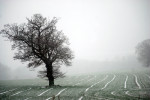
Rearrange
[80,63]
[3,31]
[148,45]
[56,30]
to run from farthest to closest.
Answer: [80,63] < [148,45] < [56,30] < [3,31]

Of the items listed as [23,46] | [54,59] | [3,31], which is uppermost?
[3,31]

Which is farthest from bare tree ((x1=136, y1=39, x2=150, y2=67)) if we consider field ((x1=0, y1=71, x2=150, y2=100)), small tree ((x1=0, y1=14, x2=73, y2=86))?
small tree ((x1=0, y1=14, x2=73, y2=86))

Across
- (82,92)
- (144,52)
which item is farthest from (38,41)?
(144,52)

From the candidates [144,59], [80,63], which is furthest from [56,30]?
[80,63]

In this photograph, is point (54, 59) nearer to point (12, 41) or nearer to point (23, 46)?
point (23, 46)

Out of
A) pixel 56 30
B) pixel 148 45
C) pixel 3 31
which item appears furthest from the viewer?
pixel 148 45

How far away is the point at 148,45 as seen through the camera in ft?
285

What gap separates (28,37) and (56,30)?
5.61 meters

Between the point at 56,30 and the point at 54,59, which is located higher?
the point at 56,30

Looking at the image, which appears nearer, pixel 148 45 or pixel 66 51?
pixel 66 51

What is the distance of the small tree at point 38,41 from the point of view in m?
34.3

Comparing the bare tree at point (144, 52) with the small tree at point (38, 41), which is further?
the bare tree at point (144, 52)

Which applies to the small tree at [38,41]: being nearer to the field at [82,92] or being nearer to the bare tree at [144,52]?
the field at [82,92]

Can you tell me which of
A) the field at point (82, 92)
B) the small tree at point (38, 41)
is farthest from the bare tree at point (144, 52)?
the small tree at point (38, 41)
